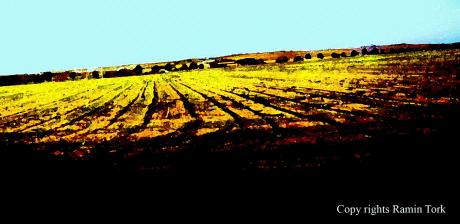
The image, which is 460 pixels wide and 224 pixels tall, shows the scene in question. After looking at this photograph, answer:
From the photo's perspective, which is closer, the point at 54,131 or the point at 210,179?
the point at 210,179

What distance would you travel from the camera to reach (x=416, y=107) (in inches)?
354

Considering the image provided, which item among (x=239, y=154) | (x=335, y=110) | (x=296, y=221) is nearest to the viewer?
(x=296, y=221)

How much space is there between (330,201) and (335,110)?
19.5 feet

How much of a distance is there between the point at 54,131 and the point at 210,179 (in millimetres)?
7318

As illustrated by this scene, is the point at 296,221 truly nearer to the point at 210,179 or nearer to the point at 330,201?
the point at 330,201

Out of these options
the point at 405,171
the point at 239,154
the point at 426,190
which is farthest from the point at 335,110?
the point at 426,190

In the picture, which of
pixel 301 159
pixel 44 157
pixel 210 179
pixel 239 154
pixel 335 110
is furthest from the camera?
pixel 335 110

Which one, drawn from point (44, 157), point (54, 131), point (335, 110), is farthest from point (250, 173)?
point (54, 131)

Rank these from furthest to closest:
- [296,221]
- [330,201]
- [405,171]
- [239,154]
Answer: [239,154], [405,171], [330,201], [296,221]

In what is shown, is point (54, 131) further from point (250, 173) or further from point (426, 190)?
point (426, 190)

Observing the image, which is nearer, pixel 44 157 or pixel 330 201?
pixel 330 201

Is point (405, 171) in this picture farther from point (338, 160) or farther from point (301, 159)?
point (301, 159)

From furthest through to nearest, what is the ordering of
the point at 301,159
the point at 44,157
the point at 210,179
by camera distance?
the point at 44,157 < the point at 301,159 < the point at 210,179

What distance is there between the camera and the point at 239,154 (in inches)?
247
